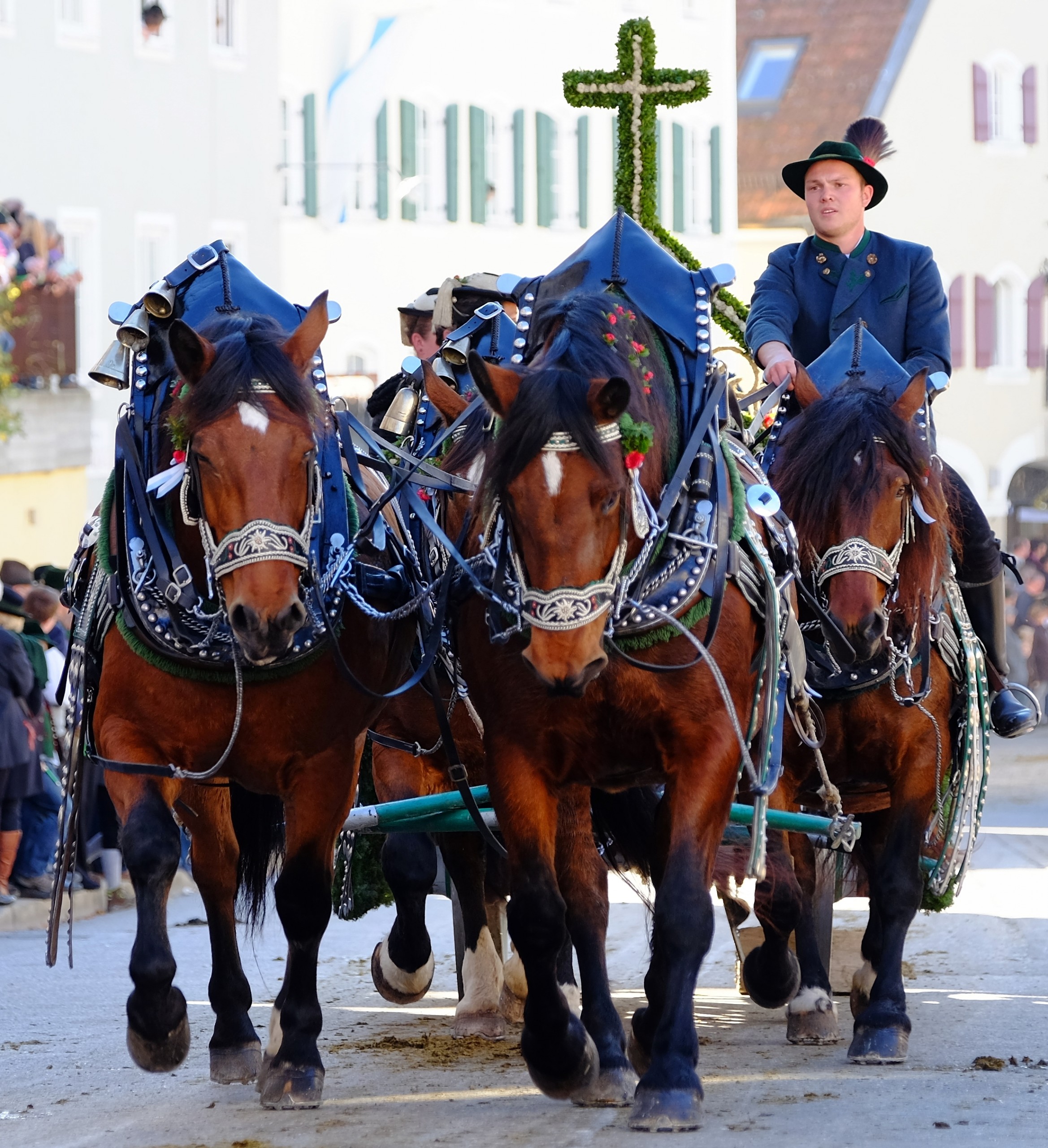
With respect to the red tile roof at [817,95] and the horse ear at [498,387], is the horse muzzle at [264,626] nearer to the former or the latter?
the horse ear at [498,387]

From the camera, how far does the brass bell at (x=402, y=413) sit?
26.7 ft

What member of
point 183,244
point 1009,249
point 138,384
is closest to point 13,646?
point 138,384

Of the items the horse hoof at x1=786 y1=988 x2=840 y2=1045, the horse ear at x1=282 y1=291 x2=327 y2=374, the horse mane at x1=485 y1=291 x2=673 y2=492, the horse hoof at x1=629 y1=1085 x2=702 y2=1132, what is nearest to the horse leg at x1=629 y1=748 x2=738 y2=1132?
the horse hoof at x1=629 y1=1085 x2=702 y2=1132

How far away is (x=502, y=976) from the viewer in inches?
313

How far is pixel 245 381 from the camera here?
5906 millimetres

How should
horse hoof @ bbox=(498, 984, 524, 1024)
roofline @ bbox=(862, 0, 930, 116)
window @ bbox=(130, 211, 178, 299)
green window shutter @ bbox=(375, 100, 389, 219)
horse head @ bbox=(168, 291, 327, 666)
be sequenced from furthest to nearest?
roofline @ bbox=(862, 0, 930, 116) < green window shutter @ bbox=(375, 100, 389, 219) < window @ bbox=(130, 211, 178, 299) < horse hoof @ bbox=(498, 984, 524, 1024) < horse head @ bbox=(168, 291, 327, 666)

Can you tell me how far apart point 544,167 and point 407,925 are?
87.6 feet

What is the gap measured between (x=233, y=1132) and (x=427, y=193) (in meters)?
27.0

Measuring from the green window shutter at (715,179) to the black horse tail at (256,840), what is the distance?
29.3 m

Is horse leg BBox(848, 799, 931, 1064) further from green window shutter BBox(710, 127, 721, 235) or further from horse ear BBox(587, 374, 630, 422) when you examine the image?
green window shutter BBox(710, 127, 721, 235)

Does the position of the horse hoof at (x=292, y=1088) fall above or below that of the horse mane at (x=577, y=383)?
below

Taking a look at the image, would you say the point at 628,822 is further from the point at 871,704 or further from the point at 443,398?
the point at 443,398

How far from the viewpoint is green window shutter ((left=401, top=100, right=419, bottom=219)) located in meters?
31.4

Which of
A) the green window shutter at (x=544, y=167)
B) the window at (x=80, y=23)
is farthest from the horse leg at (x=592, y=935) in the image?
the green window shutter at (x=544, y=167)
